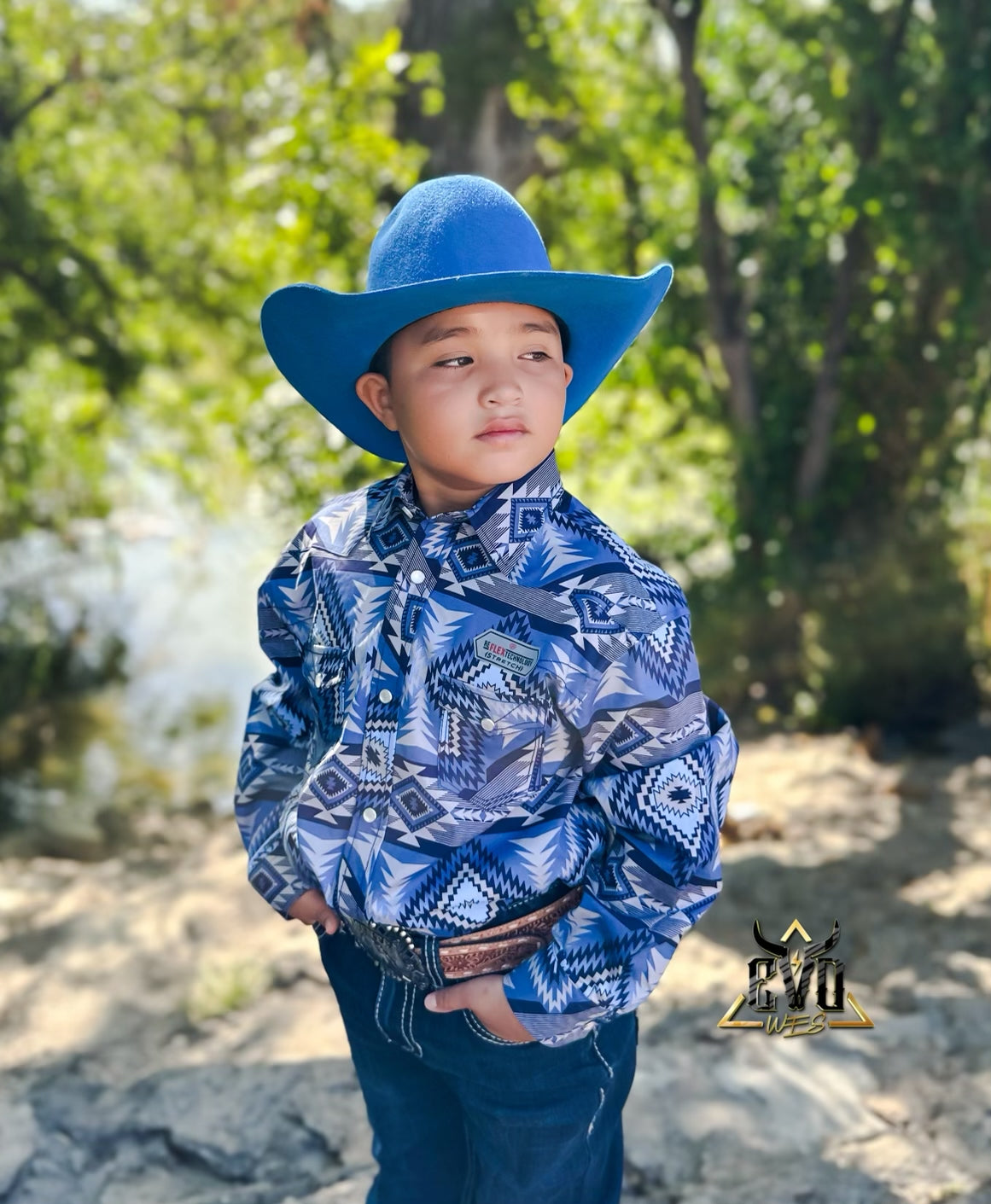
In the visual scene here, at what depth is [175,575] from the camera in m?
9.52

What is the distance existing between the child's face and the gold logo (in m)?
1.32

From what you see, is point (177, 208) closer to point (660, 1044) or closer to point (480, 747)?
point (660, 1044)

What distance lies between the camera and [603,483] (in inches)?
249

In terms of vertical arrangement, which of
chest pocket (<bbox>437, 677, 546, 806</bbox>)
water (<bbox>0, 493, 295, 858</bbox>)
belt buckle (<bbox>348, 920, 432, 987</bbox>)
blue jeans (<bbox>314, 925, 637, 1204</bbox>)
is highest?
water (<bbox>0, 493, 295, 858</bbox>)

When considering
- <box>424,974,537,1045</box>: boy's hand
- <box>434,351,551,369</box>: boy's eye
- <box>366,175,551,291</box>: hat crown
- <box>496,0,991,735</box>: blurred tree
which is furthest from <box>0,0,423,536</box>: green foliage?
<box>424,974,537,1045</box>: boy's hand

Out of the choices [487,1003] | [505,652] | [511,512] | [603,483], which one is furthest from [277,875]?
[603,483]

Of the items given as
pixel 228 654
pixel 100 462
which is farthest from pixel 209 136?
pixel 228 654

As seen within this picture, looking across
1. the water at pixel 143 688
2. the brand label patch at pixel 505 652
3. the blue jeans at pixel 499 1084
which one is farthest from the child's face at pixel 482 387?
the water at pixel 143 688

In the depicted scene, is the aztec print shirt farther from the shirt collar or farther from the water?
the water

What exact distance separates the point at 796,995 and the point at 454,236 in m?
1.85

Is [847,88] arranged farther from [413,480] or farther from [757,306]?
[413,480]

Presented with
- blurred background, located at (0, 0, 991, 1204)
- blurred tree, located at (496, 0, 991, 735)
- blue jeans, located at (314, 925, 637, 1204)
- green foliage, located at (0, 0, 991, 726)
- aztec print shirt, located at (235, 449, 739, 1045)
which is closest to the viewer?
aztec print shirt, located at (235, 449, 739, 1045)

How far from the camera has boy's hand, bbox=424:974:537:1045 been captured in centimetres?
144

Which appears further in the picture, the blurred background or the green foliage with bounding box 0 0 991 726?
the green foliage with bounding box 0 0 991 726
